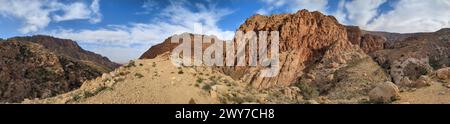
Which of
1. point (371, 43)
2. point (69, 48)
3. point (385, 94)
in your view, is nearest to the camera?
point (385, 94)

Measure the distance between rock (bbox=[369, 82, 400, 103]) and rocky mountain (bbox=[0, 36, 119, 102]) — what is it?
5309 centimetres

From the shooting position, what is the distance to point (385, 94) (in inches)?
846

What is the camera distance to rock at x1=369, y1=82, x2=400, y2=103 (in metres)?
21.1

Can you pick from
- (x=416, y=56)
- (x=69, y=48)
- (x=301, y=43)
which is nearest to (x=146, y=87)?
(x=416, y=56)

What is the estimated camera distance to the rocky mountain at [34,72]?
6756 centimetres

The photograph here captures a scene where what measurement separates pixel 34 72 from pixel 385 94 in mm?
62863

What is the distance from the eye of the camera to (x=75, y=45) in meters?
135

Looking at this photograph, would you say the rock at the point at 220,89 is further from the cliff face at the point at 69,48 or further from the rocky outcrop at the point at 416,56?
the cliff face at the point at 69,48

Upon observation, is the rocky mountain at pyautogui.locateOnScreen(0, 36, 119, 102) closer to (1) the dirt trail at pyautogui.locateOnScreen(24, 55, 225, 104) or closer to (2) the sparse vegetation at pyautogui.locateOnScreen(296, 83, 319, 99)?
(2) the sparse vegetation at pyautogui.locateOnScreen(296, 83, 319, 99)

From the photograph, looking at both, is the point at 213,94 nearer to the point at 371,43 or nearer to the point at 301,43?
the point at 301,43

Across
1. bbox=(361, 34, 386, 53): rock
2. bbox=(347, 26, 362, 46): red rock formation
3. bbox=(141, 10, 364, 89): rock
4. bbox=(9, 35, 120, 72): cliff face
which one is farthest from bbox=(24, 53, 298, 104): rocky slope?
bbox=(9, 35, 120, 72): cliff face
